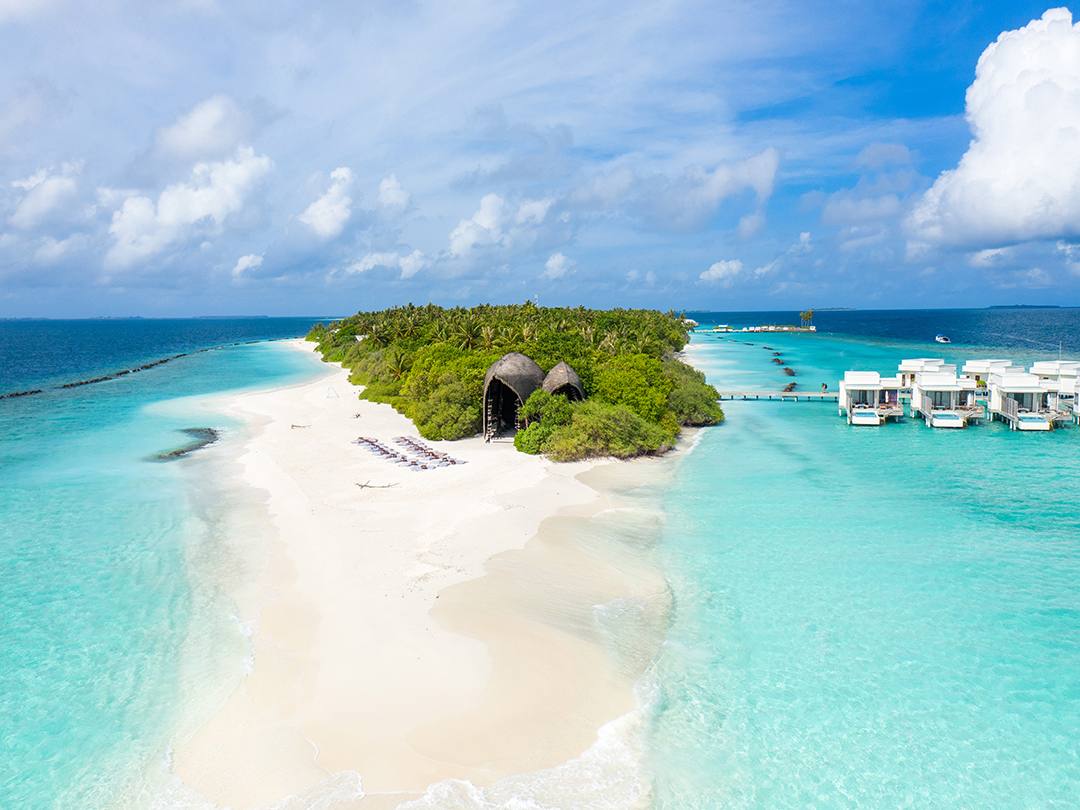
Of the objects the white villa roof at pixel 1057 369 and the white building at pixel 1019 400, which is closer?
the white building at pixel 1019 400

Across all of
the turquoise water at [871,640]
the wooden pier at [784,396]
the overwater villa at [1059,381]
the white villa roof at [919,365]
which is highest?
the white villa roof at [919,365]

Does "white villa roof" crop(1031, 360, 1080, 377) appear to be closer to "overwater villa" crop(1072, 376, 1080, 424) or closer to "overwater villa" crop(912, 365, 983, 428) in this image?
"overwater villa" crop(1072, 376, 1080, 424)

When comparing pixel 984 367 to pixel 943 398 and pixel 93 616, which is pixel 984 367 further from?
pixel 93 616

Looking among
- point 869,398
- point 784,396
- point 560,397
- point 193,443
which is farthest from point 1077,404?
point 193,443

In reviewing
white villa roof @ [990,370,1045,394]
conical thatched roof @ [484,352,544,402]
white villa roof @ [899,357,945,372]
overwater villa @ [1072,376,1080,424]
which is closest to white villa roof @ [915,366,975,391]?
white villa roof @ [990,370,1045,394]

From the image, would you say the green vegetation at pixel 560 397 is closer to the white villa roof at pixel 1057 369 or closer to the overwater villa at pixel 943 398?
the overwater villa at pixel 943 398

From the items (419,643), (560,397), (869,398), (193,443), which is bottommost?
(419,643)

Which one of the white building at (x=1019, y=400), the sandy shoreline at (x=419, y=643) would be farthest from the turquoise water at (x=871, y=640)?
the white building at (x=1019, y=400)
